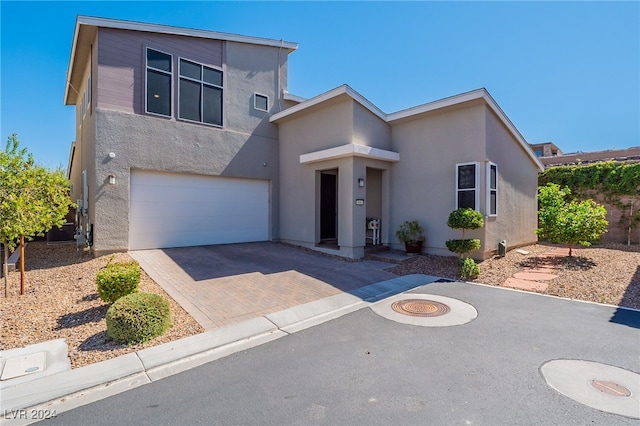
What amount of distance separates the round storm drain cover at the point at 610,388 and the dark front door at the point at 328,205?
9.39 metres

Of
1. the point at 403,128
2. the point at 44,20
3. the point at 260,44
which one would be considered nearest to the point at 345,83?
the point at 403,128

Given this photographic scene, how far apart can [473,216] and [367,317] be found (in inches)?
207

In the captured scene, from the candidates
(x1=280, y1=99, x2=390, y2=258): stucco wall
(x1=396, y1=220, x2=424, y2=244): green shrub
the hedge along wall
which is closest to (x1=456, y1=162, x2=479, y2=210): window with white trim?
(x1=396, y1=220, x2=424, y2=244): green shrub

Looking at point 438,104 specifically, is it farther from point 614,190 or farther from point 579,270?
point 614,190

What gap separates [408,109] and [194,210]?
328 inches

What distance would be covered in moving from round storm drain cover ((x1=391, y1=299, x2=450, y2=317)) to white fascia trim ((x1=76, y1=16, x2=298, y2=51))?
1089 centimetres

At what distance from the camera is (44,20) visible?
9.71m

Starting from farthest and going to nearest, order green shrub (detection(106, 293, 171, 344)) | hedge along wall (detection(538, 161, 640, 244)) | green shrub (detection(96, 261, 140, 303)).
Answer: hedge along wall (detection(538, 161, 640, 244)) < green shrub (detection(96, 261, 140, 303)) < green shrub (detection(106, 293, 171, 344))

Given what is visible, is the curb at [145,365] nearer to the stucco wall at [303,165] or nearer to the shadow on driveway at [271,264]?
the shadow on driveway at [271,264]

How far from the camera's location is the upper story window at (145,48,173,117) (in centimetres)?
1007

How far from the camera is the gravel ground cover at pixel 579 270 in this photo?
6648 millimetres

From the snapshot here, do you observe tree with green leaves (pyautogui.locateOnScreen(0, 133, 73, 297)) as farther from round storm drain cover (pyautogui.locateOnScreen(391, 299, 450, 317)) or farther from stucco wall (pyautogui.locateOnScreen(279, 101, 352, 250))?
round storm drain cover (pyautogui.locateOnScreen(391, 299, 450, 317))

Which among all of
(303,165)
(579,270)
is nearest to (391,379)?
(579,270)

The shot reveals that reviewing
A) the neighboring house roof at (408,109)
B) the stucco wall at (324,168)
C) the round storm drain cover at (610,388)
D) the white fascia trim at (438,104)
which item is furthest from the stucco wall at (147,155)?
the round storm drain cover at (610,388)
